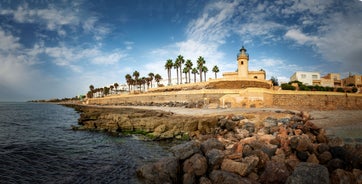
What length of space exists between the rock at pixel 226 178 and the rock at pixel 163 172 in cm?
136

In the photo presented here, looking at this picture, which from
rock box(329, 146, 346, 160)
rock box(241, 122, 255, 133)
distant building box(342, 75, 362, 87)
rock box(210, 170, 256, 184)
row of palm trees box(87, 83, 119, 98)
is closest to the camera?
rock box(210, 170, 256, 184)

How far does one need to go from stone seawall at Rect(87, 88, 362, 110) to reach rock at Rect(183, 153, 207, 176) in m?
24.9

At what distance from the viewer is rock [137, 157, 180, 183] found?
21.4 feet

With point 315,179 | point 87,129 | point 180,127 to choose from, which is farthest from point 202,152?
point 87,129

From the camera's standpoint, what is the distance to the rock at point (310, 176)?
15.9 feet

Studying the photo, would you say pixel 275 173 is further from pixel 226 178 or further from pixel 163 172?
pixel 163 172

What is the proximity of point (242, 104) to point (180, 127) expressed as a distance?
55.1 ft

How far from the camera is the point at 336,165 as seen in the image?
19.5ft

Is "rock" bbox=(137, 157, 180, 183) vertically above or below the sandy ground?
below

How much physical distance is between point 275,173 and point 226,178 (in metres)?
1.53

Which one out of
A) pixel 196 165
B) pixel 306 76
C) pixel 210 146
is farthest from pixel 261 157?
pixel 306 76

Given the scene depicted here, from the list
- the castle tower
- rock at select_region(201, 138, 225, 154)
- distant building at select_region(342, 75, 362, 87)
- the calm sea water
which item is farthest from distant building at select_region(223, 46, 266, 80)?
rock at select_region(201, 138, 225, 154)

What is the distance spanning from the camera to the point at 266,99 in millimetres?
30609

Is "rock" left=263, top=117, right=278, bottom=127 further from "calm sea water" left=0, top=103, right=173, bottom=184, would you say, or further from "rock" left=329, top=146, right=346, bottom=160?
"calm sea water" left=0, top=103, right=173, bottom=184
